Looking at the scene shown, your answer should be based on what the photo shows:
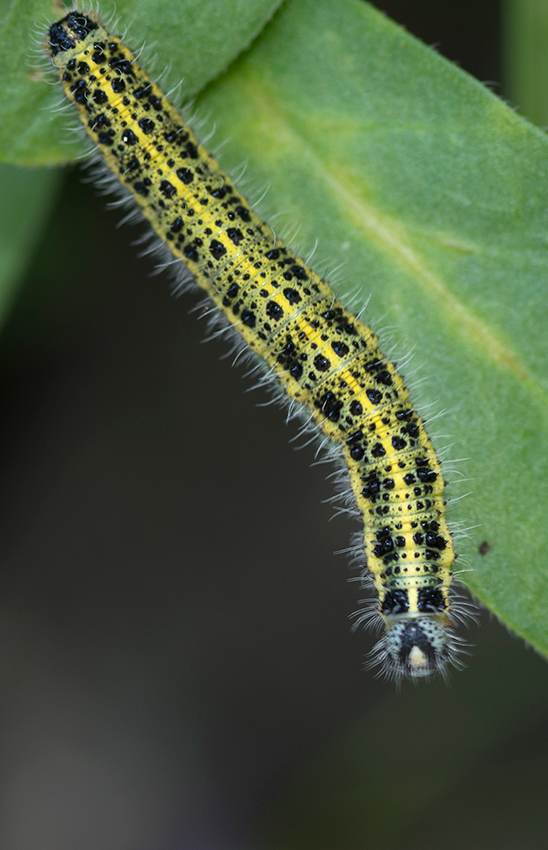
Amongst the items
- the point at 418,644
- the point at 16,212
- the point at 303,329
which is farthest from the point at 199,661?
the point at 16,212

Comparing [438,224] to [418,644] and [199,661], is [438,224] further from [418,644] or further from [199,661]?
[199,661]

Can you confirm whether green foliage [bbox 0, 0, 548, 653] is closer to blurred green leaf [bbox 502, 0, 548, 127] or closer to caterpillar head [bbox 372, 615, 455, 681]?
caterpillar head [bbox 372, 615, 455, 681]

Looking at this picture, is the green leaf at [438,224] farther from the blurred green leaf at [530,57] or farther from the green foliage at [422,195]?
the blurred green leaf at [530,57]

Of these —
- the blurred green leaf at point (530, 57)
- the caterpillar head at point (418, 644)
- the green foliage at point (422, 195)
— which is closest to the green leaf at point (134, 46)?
the green foliage at point (422, 195)

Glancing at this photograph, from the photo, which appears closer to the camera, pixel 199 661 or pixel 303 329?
pixel 303 329

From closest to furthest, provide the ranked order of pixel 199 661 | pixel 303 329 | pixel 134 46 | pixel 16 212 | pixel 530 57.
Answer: pixel 134 46 → pixel 303 329 → pixel 16 212 → pixel 530 57 → pixel 199 661

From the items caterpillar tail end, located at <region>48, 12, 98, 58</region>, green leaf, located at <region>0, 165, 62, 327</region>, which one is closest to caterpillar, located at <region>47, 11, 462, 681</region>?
caterpillar tail end, located at <region>48, 12, 98, 58</region>
